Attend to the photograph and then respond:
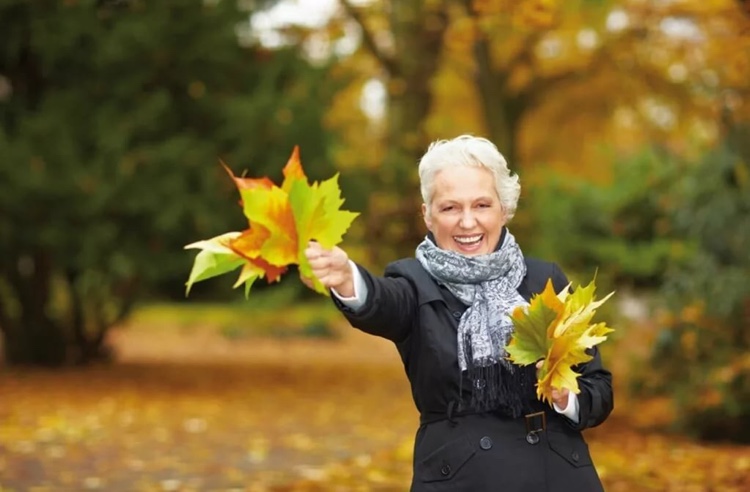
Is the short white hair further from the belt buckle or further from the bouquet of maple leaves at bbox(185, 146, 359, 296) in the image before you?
the belt buckle

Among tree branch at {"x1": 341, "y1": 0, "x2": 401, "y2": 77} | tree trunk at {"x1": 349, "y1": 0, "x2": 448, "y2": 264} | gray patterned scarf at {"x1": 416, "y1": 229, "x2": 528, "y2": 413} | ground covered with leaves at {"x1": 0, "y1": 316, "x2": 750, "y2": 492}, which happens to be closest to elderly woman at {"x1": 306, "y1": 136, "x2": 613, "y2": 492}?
gray patterned scarf at {"x1": 416, "y1": 229, "x2": 528, "y2": 413}

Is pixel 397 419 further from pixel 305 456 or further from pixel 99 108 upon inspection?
pixel 99 108

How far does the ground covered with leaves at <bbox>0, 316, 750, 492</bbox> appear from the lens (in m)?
7.75

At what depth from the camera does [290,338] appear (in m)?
23.8

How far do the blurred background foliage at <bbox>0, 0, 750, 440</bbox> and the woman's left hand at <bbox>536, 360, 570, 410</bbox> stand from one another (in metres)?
6.41

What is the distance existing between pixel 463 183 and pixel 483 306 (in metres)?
0.32

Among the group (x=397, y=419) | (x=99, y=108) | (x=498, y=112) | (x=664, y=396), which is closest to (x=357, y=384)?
(x=397, y=419)

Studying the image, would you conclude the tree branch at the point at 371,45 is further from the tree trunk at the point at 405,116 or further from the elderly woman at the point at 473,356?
the elderly woman at the point at 473,356

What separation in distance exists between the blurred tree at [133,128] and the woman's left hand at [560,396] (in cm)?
987

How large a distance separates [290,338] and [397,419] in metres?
12.0

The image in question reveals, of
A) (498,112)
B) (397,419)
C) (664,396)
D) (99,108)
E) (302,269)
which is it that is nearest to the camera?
(302,269)

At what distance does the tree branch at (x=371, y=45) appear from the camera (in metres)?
17.6

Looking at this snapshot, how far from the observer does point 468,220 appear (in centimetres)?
306

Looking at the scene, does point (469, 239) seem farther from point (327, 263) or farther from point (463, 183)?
point (327, 263)
